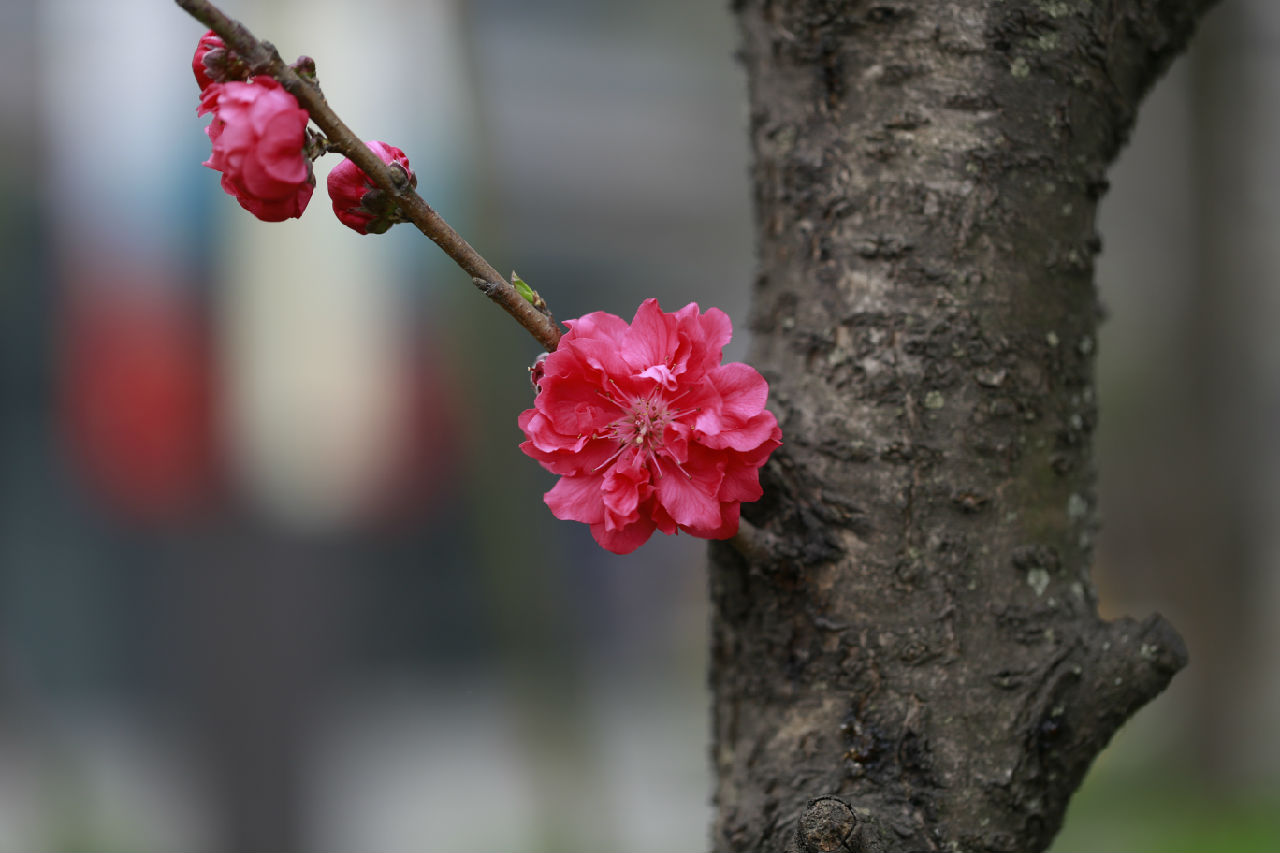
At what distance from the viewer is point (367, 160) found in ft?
2.88

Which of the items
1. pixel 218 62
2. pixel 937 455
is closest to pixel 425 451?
pixel 937 455

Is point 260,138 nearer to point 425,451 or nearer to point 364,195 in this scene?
point 364,195

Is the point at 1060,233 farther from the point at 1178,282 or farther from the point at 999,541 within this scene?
the point at 1178,282

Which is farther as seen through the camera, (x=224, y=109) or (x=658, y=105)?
(x=658, y=105)

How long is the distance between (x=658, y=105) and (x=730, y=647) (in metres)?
6.01

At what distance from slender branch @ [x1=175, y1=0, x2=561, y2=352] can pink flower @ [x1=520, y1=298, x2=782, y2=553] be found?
5 cm

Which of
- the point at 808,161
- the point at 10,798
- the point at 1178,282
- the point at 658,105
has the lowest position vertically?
the point at 10,798

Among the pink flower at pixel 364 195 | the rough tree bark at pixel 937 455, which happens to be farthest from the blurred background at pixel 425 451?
the pink flower at pixel 364 195

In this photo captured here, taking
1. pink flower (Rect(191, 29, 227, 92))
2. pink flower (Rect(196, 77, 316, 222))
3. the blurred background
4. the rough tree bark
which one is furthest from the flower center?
the blurred background

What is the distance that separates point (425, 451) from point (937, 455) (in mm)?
4355

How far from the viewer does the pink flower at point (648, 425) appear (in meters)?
0.92

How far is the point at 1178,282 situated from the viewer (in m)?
5.58

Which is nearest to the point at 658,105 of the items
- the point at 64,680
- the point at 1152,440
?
the point at 1152,440

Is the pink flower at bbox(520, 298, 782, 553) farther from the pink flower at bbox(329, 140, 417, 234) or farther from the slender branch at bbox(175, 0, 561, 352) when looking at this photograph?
the pink flower at bbox(329, 140, 417, 234)
